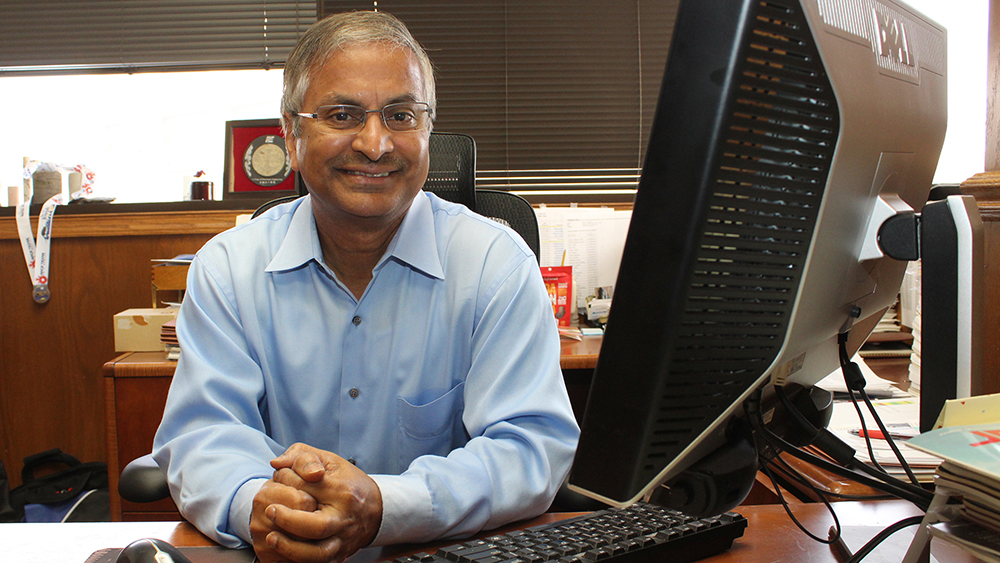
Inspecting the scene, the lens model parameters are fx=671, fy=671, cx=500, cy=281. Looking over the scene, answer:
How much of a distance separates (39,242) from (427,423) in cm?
240

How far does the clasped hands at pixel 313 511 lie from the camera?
2.19 ft

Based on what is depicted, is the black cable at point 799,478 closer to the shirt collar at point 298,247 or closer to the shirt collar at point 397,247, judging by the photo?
the shirt collar at point 397,247

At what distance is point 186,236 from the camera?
2.78 meters

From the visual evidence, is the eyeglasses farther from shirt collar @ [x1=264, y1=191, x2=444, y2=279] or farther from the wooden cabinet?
the wooden cabinet

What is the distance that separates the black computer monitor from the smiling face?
29.8 inches

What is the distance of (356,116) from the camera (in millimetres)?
1063

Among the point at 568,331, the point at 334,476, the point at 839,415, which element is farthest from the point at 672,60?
the point at 568,331

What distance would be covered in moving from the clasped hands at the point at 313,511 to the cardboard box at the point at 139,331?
5.09ft

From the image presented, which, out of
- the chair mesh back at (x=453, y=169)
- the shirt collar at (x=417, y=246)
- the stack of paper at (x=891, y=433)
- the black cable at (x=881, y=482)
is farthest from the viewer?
the chair mesh back at (x=453, y=169)

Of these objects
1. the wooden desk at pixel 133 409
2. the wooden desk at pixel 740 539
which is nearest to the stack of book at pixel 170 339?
the wooden desk at pixel 133 409

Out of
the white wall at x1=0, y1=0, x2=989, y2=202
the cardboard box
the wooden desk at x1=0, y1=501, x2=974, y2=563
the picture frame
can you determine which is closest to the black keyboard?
the wooden desk at x1=0, y1=501, x2=974, y2=563

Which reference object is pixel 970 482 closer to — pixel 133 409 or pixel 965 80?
pixel 133 409

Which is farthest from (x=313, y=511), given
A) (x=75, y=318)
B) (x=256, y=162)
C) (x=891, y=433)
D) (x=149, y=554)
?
(x=75, y=318)

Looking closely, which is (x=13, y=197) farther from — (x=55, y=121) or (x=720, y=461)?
(x=720, y=461)
